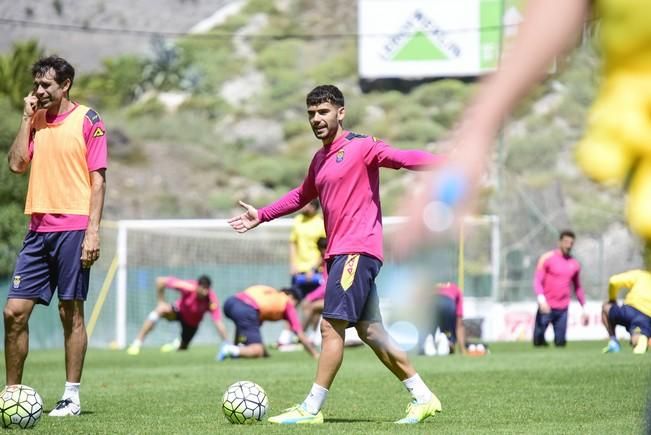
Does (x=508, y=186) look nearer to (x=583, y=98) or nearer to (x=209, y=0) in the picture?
(x=583, y=98)

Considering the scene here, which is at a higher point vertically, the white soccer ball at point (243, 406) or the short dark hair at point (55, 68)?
the short dark hair at point (55, 68)

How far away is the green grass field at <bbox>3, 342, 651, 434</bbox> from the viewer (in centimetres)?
811

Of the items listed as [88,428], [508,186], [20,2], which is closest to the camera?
[88,428]

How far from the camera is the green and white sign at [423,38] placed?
200 ft

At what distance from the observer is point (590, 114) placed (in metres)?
2.63

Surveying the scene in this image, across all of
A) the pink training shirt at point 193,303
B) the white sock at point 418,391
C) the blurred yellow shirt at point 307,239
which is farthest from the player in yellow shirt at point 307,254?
the white sock at point 418,391

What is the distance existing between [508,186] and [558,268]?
6.56 meters

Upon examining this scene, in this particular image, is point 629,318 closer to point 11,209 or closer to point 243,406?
point 243,406

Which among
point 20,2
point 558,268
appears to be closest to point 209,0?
point 20,2

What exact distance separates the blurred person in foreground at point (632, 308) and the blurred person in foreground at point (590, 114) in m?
15.5

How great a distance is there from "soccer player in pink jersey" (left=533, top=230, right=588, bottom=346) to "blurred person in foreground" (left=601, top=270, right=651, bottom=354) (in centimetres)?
311

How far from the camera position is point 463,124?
239cm

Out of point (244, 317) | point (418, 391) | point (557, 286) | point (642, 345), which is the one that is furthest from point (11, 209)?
point (418, 391)

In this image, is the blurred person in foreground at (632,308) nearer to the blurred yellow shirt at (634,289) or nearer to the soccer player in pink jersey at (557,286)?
the blurred yellow shirt at (634,289)
